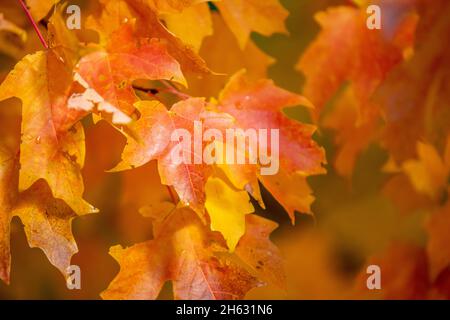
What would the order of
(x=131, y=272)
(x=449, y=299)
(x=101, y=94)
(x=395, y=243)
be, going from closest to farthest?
(x=101, y=94)
(x=131, y=272)
(x=449, y=299)
(x=395, y=243)

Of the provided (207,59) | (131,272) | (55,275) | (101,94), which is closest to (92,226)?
(55,275)

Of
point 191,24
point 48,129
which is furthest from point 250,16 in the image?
point 48,129

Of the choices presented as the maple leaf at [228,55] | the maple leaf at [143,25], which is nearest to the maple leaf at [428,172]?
the maple leaf at [228,55]

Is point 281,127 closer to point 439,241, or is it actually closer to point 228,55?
point 228,55

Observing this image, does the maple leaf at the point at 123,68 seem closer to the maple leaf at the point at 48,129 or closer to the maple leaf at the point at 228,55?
the maple leaf at the point at 48,129

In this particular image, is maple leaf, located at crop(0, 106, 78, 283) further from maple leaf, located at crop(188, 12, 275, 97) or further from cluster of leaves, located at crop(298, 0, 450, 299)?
cluster of leaves, located at crop(298, 0, 450, 299)
